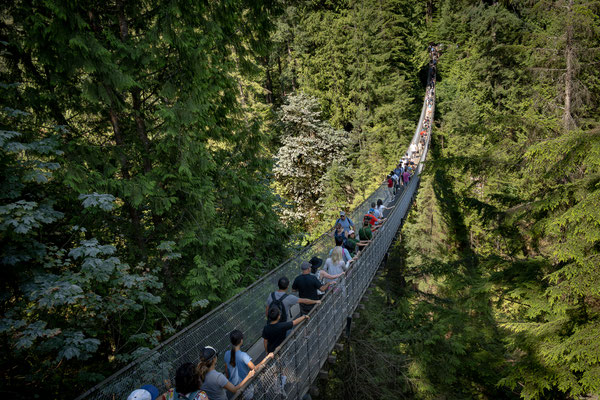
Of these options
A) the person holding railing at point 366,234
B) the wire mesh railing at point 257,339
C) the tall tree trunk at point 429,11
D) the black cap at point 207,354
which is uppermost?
the tall tree trunk at point 429,11

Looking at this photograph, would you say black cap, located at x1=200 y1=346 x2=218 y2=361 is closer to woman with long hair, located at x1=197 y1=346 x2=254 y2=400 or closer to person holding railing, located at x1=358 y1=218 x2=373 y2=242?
woman with long hair, located at x1=197 y1=346 x2=254 y2=400

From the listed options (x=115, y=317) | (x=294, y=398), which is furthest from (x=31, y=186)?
(x=294, y=398)

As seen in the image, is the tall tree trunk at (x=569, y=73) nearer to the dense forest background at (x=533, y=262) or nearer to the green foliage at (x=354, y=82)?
the dense forest background at (x=533, y=262)

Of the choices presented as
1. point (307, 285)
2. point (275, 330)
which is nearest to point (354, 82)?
point (307, 285)

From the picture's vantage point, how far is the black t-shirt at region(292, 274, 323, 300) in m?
3.66

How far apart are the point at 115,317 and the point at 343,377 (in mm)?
4110

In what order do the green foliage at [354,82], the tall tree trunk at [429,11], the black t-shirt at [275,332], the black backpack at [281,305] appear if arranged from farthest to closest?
the tall tree trunk at [429,11]
the green foliage at [354,82]
the black backpack at [281,305]
the black t-shirt at [275,332]

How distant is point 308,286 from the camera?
3.67 m

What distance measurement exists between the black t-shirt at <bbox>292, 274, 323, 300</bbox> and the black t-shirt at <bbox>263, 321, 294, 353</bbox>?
2.51 feet

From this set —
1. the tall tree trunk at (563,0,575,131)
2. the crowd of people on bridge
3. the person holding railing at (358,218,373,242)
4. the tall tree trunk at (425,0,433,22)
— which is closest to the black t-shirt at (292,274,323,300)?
the crowd of people on bridge

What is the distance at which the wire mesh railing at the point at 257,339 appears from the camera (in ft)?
8.39

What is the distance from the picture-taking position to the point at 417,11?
3159 cm

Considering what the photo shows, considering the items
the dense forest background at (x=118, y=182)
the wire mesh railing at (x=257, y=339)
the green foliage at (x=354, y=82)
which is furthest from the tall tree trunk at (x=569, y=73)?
the green foliage at (x=354, y=82)

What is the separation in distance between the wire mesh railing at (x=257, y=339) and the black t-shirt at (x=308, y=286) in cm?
16
